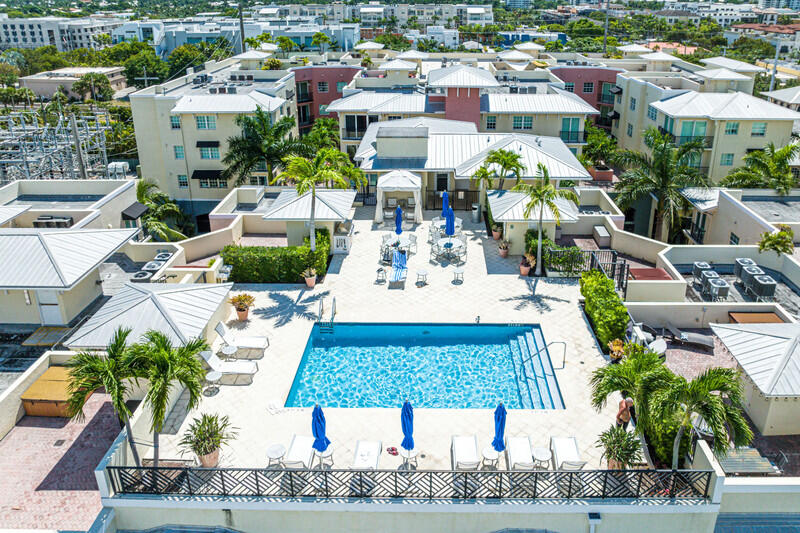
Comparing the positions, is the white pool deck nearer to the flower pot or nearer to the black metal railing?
the flower pot

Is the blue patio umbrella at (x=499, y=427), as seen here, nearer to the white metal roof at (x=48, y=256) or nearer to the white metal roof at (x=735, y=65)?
the white metal roof at (x=48, y=256)

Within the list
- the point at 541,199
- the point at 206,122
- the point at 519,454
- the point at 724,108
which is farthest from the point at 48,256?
the point at 724,108

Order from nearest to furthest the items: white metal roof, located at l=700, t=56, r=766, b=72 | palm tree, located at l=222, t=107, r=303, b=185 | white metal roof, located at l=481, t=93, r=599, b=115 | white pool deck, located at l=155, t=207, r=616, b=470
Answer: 1. white pool deck, located at l=155, t=207, r=616, b=470
2. palm tree, located at l=222, t=107, r=303, b=185
3. white metal roof, located at l=481, t=93, r=599, b=115
4. white metal roof, located at l=700, t=56, r=766, b=72

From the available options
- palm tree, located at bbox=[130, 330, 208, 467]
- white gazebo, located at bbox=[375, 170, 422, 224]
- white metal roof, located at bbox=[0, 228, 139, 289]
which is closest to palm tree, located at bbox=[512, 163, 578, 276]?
white gazebo, located at bbox=[375, 170, 422, 224]

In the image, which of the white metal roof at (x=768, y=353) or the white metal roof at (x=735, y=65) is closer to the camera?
the white metal roof at (x=768, y=353)

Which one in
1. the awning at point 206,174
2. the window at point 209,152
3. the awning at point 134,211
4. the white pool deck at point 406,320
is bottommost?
the white pool deck at point 406,320

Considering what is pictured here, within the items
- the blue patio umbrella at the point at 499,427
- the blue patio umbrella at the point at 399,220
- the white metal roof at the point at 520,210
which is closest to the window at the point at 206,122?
the blue patio umbrella at the point at 399,220
